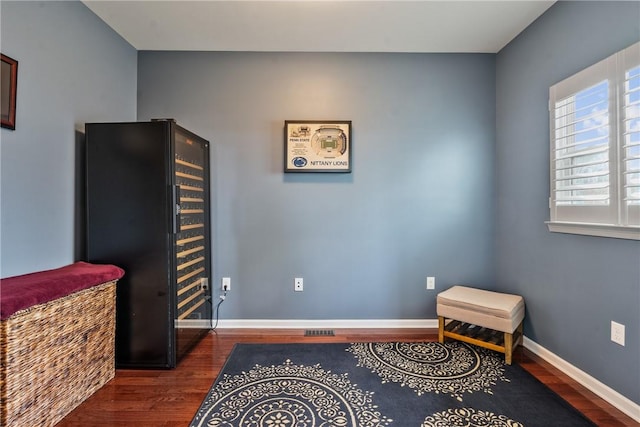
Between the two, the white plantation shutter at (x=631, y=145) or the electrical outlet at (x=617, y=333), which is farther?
the electrical outlet at (x=617, y=333)

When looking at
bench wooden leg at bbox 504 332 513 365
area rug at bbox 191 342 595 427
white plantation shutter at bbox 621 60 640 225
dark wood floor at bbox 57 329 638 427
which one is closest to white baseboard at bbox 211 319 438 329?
dark wood floor at bbox 57 329 638 427

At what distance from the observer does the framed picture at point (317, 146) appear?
262cm

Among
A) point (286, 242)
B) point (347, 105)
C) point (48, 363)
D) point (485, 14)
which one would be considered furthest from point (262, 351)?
point (485, 14)

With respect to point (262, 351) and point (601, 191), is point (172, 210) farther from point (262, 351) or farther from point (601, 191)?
point (601, 191)

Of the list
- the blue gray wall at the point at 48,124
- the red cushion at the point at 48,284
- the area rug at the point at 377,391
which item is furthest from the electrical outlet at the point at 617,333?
the blue gray wall at the point at 48,124

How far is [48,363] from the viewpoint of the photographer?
1434mm

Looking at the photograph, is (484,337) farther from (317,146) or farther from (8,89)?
(8,89)

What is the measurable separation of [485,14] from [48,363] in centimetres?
351

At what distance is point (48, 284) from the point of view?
4.72ft

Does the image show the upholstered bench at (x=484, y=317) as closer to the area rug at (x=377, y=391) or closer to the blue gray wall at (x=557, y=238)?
the area rug at (x=377, y=391)

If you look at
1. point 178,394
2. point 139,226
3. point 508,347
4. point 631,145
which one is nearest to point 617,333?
point 508,347

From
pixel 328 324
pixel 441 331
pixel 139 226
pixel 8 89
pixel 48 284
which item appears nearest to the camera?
pixel 48 284

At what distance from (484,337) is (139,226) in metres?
2.73

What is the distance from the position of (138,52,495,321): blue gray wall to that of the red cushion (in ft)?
3.25
